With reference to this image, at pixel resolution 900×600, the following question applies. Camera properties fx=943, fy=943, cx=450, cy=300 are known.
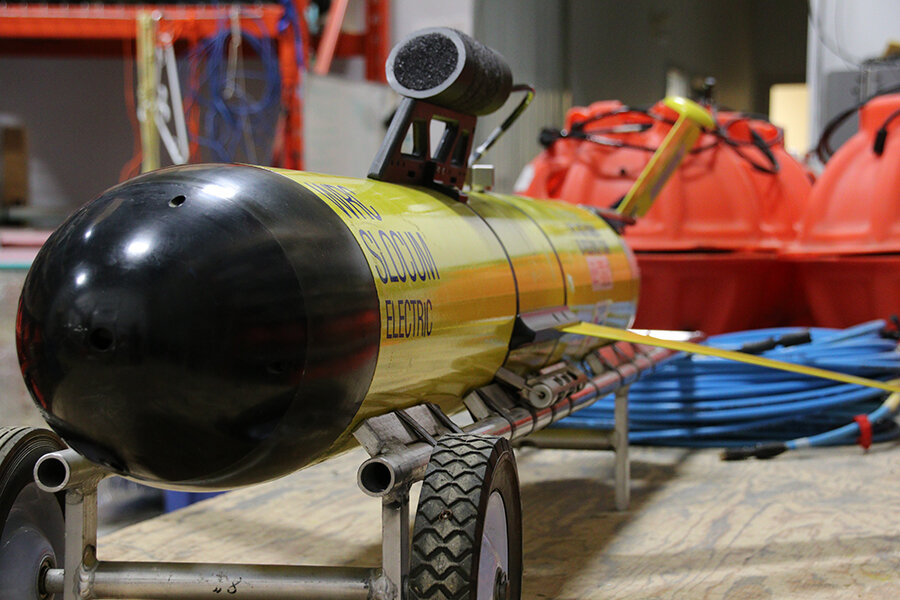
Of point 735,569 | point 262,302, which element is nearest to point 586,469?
point 735,569

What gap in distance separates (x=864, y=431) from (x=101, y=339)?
2566 millimetres

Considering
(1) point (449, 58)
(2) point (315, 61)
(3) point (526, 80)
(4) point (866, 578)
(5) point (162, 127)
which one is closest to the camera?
(1) point (449, 58)

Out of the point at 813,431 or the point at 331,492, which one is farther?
the point at 813,431

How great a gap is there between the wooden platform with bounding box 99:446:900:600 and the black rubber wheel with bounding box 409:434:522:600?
519mm

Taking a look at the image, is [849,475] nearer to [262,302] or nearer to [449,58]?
[449,58]

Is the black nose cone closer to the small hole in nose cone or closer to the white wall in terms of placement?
the small hole in nose cone

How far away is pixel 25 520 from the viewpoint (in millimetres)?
1516

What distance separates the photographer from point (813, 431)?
3223 millimetres

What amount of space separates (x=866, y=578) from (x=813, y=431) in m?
1.36

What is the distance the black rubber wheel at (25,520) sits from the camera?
1.43 metres

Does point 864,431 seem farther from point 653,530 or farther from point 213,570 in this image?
point 213,570

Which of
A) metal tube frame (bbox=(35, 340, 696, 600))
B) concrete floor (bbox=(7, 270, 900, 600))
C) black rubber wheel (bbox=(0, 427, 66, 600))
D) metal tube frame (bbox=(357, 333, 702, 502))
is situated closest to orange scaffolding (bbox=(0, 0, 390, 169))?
concrete floor (bbox=(7, 270, 900, 600))

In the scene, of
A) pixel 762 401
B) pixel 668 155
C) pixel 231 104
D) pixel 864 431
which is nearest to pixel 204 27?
pixel 231 104

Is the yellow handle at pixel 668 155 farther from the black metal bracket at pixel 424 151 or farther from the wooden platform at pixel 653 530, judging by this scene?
the black metal bracket at pixel 424 151
